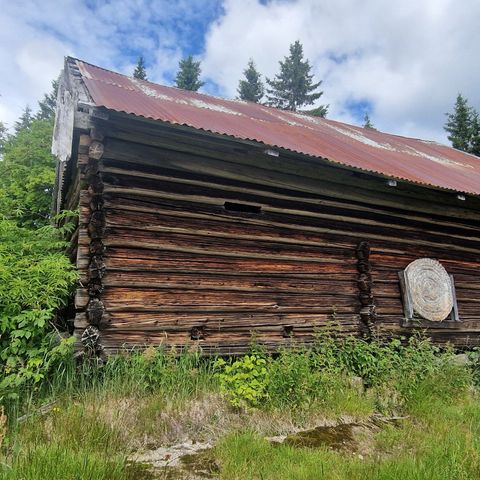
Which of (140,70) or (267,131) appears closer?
(267,131)

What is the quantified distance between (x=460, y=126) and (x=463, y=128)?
1.06 ft

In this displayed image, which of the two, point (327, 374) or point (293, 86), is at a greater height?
point (293, 86)

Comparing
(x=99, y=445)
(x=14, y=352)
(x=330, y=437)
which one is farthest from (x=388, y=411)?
(x=14, y=352)

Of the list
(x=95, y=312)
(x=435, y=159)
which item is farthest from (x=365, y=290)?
(x=435, y=159)

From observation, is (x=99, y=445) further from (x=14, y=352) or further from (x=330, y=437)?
(x=330, y=437)

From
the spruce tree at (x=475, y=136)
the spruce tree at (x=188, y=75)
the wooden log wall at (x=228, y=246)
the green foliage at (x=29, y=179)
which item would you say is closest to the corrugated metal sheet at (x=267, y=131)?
the wooden log wall at (x=228, y=246)

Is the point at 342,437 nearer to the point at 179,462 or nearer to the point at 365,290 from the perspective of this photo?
the point at 179,462

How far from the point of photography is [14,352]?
426 centimetres

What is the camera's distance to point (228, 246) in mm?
6227

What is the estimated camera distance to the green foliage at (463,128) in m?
32.1

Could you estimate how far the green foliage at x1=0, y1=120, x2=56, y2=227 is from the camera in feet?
36.1

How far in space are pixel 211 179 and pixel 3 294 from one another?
304cm

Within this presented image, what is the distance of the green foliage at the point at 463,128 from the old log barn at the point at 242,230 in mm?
26942

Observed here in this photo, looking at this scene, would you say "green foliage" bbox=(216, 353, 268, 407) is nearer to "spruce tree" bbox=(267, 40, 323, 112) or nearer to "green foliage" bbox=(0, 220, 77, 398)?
"green foliage" bbox=(0, 220, 77, 398)
